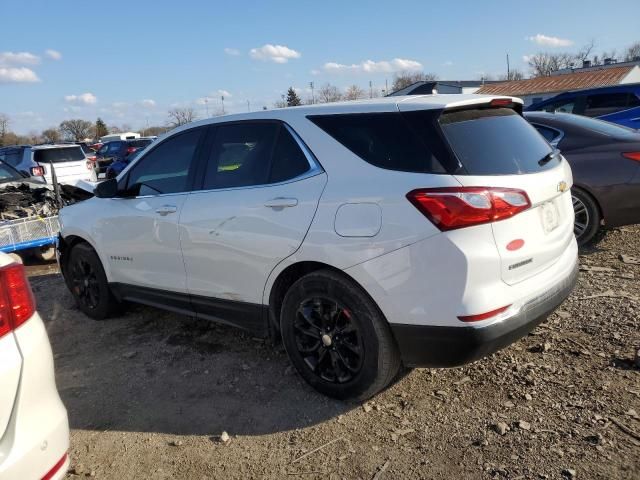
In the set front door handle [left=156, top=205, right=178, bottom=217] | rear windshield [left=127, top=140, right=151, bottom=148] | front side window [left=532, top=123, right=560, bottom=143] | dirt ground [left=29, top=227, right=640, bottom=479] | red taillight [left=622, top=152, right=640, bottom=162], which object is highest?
rear windshield [left=127, top=140, right=151, bottom=148]

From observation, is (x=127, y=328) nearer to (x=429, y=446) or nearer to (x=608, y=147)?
(x=429, y=446)

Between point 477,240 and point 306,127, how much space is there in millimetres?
1307

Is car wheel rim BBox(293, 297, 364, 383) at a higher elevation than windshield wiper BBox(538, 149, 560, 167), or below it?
below

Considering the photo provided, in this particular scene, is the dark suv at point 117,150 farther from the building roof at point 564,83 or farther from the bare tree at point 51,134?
the bare tree at point 51,134

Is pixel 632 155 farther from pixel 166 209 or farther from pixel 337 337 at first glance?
pixel 166 209

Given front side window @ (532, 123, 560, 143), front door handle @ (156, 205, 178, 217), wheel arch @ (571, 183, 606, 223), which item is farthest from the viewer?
front side window @ (532, 123, 560, 143)

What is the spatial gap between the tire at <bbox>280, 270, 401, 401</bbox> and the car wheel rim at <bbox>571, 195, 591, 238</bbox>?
367 centimetres

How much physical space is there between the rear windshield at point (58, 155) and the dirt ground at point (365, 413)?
37.4 ft

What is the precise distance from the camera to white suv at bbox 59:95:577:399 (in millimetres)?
2713

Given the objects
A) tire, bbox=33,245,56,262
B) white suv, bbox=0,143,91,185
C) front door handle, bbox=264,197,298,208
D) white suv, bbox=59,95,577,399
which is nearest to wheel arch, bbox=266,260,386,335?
white suv, bbox=59,95,577,399

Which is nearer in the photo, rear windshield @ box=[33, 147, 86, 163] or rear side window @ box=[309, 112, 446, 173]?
rear side window @ box=[309, 112, 446, 173]

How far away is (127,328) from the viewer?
15.9ft

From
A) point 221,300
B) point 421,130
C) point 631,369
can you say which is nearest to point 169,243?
point 221,300

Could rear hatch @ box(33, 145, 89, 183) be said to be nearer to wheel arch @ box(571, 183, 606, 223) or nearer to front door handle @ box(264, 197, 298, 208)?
front door handle @ box(264, 197, 298, 208)
